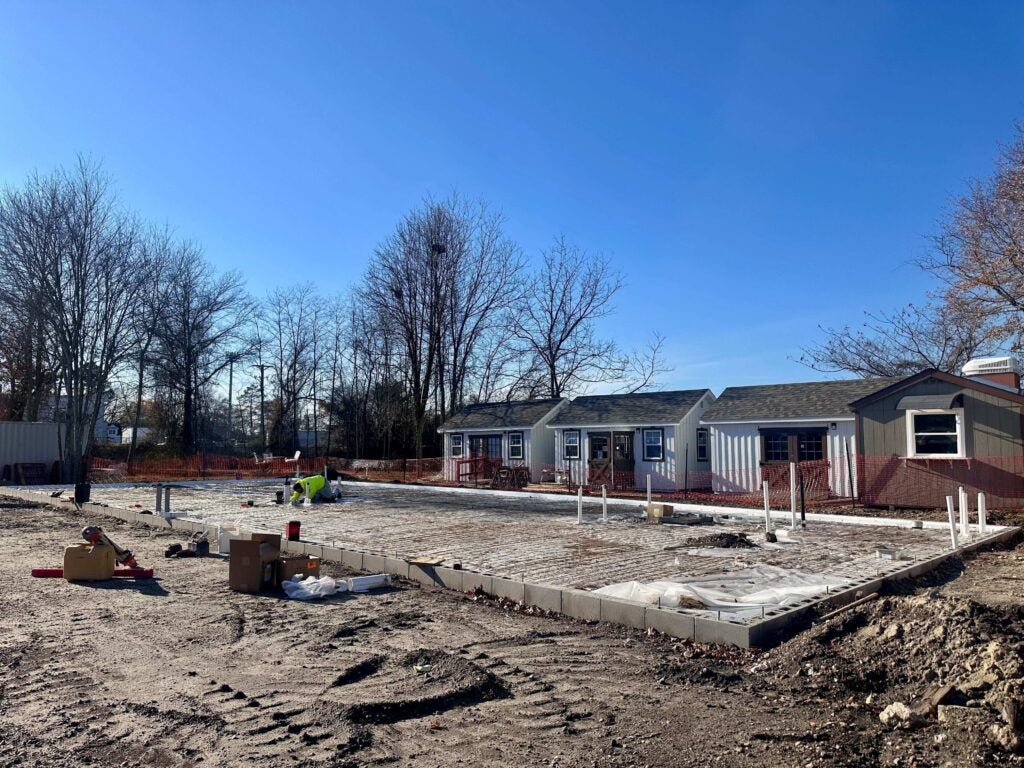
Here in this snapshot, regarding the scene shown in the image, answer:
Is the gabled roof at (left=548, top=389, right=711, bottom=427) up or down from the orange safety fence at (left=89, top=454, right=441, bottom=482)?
up

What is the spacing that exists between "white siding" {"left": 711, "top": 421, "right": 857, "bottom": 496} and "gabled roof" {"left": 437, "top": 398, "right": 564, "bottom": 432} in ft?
29.0

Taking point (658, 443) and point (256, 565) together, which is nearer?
point (256, 565)

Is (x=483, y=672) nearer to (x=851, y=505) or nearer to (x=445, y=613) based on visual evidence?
(x=445, y=613)

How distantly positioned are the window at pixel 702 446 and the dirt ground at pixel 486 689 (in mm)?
21477

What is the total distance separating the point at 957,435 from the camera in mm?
19156

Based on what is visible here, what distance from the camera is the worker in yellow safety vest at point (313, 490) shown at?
69.2 ft

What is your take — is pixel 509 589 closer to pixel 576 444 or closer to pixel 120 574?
pixel 120 574

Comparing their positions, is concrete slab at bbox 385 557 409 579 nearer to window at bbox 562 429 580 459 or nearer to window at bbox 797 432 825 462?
window at bbox 797 432 825 462

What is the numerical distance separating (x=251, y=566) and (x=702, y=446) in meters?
22.1

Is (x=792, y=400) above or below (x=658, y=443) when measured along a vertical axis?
above

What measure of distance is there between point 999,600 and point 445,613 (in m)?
6.05

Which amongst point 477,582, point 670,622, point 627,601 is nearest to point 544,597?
point 627,601

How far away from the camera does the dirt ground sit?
4117 mm

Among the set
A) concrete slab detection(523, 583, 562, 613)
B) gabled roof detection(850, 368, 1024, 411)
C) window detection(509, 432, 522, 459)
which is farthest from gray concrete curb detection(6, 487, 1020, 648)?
window detection(509, 432, 522, 459)
